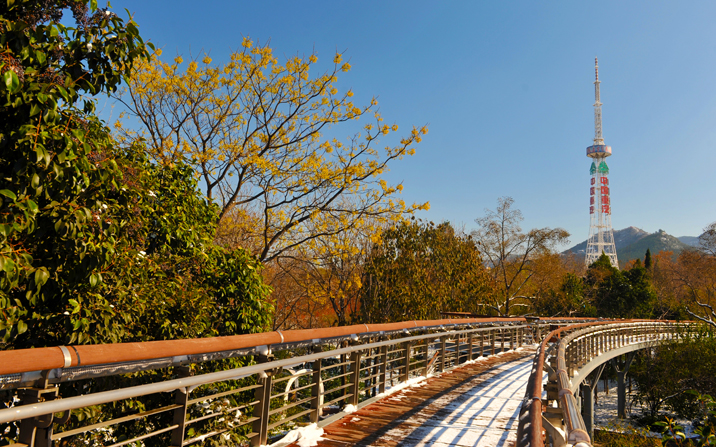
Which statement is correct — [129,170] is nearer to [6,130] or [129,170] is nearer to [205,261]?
[205,261]

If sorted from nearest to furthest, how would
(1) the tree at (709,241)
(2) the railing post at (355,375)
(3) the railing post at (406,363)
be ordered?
(2) the railing post at (355,375)
(3) the railing post at (406,363)
(1) the tree at (709,241)

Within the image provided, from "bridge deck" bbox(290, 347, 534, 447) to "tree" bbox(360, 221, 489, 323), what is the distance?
12621 millimetres

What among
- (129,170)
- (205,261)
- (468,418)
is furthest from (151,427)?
(468,418)

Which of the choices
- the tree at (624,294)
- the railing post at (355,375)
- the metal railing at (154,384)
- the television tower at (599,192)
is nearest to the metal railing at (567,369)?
the metal railing at (154,384)

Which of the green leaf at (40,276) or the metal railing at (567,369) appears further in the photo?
the green leaf at (40,276)

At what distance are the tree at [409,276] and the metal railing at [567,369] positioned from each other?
293 inches

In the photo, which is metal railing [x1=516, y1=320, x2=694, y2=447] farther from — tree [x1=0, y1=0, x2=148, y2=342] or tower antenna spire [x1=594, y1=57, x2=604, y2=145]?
tower antenna spire [x1=594, y1=57, x2=604, y2=145]

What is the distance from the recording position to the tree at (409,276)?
25828mm

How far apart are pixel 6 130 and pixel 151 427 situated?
5037 mm

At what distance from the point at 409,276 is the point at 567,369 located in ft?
52.1

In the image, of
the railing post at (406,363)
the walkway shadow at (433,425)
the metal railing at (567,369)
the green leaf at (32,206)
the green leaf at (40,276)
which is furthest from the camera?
the railing post at (406,363)

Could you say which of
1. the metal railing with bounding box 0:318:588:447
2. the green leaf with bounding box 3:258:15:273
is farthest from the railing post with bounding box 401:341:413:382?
the green leaf with bounding box 3:258:15:273

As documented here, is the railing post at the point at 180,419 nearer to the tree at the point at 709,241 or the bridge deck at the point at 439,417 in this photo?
the bridge deck at the point at 439,417

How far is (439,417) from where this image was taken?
24.0ft
